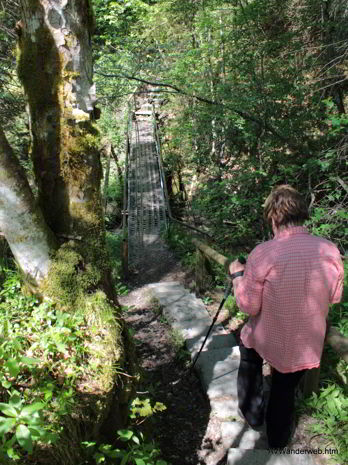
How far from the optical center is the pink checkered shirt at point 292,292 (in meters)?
1.90

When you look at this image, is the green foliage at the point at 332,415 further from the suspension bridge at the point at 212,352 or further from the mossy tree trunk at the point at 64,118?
the mossy tree trunk at the point at 64,118

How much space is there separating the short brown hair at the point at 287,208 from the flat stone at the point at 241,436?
1.56 m

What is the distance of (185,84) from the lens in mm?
8273

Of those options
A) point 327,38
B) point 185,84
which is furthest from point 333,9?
point 185,84

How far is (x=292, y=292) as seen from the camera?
1.92 m

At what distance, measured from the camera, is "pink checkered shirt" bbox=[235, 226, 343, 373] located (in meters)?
1.90

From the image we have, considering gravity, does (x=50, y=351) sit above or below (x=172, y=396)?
above

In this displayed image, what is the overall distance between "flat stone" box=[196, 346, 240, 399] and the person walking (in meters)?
0.96

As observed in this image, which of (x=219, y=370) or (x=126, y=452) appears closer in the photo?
(x=126, y=452)

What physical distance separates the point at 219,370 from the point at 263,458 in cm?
106

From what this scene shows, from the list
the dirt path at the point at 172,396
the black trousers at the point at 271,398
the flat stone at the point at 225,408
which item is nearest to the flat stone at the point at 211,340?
the dirt path at the point at 172,396

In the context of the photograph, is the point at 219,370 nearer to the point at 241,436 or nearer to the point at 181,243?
the point at 241,436

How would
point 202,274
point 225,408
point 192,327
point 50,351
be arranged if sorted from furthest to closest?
point 202,274 < point 192,327 < point 225,408 < point 50,351

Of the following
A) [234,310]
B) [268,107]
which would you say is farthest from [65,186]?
[268,107]
